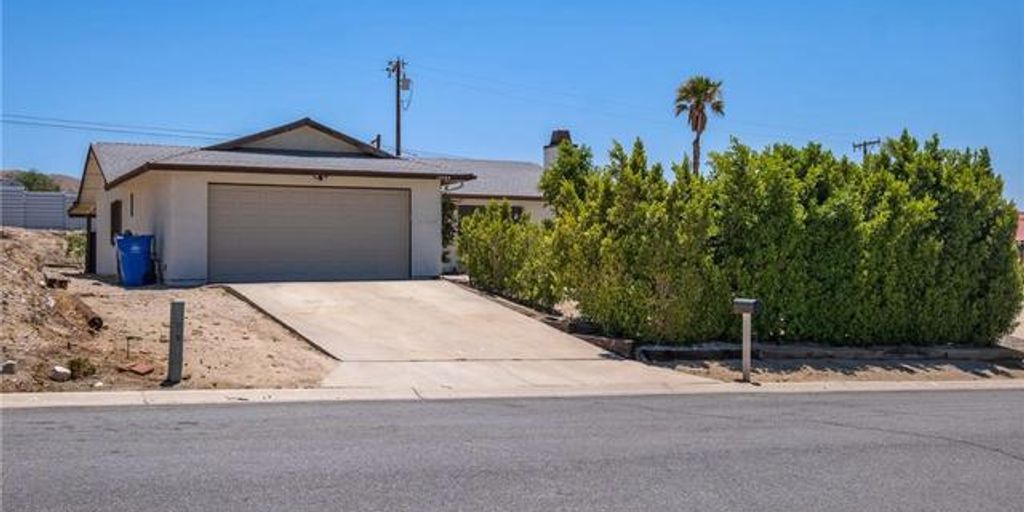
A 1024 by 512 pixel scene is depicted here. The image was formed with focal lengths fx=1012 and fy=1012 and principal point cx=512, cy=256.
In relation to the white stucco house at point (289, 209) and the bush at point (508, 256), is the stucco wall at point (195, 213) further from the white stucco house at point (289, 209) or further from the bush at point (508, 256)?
the bush at point (508, 256)

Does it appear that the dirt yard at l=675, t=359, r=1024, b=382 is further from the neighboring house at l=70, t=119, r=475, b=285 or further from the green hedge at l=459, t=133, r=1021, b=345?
the neighboring house at l=70, t=119, r=475, b=285

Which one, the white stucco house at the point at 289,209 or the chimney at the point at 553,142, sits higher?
the chimney at the point at 553,142

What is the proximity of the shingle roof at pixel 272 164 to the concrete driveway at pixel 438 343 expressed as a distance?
3016mm

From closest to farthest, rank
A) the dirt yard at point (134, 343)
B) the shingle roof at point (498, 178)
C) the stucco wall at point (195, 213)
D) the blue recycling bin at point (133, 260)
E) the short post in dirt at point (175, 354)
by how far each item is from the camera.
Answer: the dirt yard at point (134, 343) → the short post in dirt at point (175, 354) → the stucco wall at point (195, 213) → the blue recycling bin at point (133, 260) → the shingle roof at point (498, 178)

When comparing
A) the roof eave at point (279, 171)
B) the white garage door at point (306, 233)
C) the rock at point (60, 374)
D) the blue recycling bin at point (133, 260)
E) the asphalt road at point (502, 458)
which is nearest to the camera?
the asphalt road at point (502, 458)

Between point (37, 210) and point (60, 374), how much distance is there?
5041 centimetres

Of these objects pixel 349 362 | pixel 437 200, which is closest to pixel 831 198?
pixel 349 362

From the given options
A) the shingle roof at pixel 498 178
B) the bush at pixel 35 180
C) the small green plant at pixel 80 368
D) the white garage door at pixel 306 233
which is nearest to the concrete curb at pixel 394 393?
the small green plant at pixel 80 368

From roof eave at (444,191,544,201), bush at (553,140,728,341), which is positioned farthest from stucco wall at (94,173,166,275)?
bush at (553,140,728,341)

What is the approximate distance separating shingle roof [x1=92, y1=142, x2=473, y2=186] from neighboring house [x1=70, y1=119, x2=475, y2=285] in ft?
0.10

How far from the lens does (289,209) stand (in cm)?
2280

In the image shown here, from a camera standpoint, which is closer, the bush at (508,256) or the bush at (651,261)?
the bush at (651,261)

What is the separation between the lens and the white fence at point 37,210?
5531cm

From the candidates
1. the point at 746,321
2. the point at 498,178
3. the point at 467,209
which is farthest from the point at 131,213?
the point at 746,321
